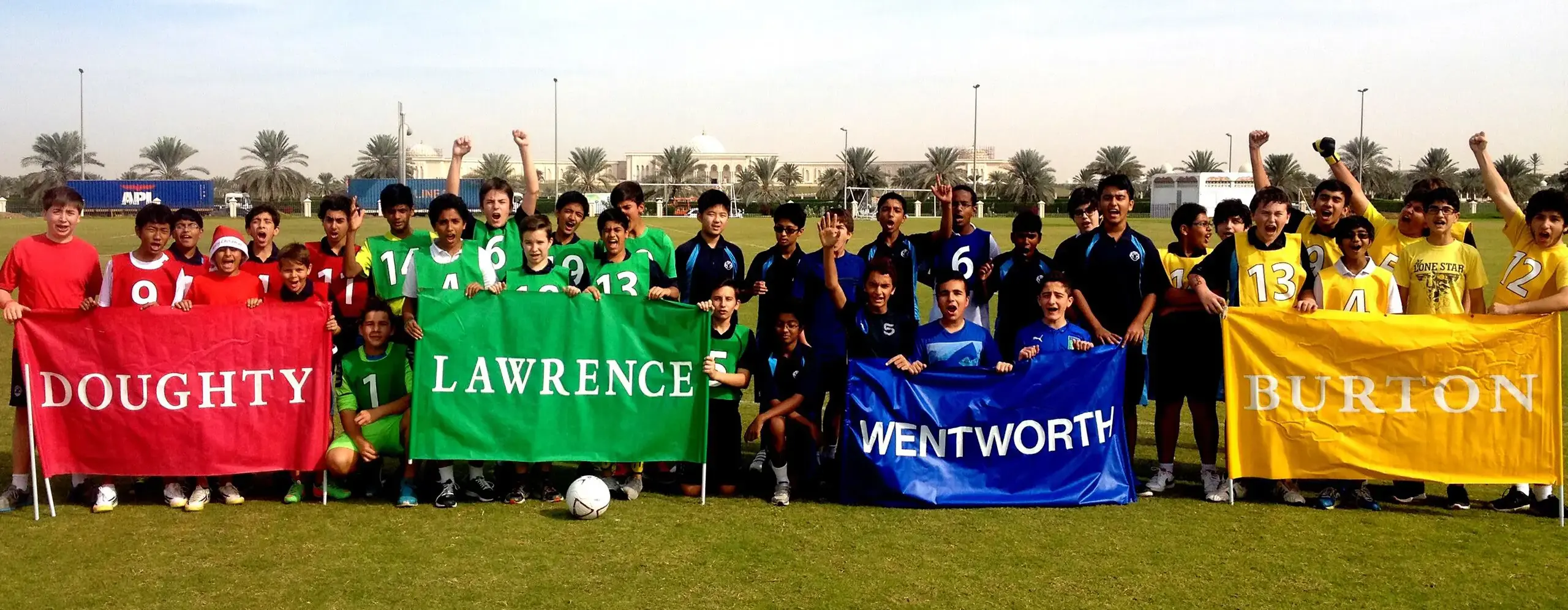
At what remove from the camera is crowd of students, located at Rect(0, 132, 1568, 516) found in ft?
23.0

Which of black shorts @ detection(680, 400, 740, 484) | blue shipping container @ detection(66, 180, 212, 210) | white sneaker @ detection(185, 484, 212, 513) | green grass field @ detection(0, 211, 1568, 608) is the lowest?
green grass field @ detection(0, 211, 1568, 608)

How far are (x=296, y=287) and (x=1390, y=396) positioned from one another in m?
6.54

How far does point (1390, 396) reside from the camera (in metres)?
6.91

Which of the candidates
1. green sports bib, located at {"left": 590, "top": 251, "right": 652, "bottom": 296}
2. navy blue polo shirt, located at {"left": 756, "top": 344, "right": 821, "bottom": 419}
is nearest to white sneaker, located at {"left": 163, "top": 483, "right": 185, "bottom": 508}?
green sports bib, located at {"left": 590, "top": 251, "right": 652, "bottom": 296}

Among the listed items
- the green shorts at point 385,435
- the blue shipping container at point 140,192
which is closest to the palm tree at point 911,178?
the blue shipping container at point 140,192

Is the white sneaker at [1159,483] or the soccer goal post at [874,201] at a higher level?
the soccer goal post at [874,201]

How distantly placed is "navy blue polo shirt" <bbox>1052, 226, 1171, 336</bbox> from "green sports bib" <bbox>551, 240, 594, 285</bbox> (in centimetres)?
307

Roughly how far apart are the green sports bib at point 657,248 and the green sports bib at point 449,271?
1000 millimetres

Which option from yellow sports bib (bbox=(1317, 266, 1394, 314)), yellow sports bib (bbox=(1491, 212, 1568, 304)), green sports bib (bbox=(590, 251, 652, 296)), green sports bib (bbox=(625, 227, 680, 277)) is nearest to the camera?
yellow sports bib (bbox=(1491, 212, 1568, 304))

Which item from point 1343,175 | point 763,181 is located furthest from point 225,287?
point 763,181

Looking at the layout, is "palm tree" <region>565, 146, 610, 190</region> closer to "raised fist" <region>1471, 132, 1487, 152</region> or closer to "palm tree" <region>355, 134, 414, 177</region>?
→ "palm tree" <region>355, 134, 414, 177</region>

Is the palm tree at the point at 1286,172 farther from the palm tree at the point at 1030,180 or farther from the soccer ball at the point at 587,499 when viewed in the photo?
the soccer ball at the point at 587,499

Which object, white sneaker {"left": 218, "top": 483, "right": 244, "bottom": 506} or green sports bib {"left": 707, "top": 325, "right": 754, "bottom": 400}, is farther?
green sports bib {"left": 707, "top": 325, "right": 754, "bottom": 400}

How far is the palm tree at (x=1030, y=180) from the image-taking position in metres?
83.9
